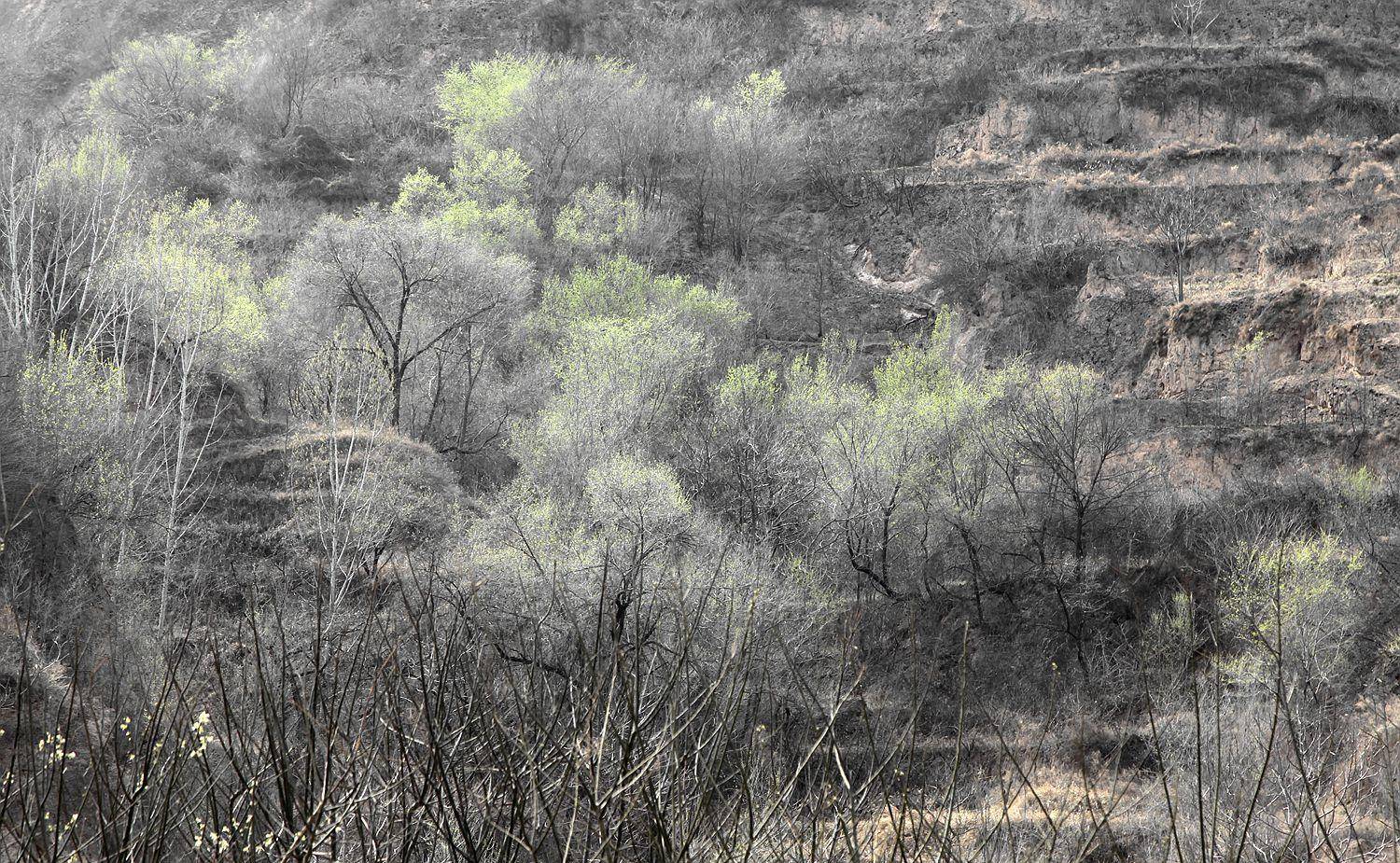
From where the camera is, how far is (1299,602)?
2778 centimetres

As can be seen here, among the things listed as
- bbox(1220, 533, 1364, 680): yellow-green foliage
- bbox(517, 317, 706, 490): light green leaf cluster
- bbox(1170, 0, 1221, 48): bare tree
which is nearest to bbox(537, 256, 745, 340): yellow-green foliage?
bbox(517, 317, 706, 490): light green leaf cluster

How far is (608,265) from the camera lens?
44.2m

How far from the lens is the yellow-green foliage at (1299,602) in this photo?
87.6 ft

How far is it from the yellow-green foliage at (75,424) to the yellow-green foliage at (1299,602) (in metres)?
26.3

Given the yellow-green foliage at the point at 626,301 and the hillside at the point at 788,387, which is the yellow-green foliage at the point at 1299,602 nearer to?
the hillside at the point at 788,387

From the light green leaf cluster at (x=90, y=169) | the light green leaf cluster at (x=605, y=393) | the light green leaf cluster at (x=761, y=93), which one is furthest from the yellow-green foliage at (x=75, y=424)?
the light green leaf cluster at (x=761, y=93)

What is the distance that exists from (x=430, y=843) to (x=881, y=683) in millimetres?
25213

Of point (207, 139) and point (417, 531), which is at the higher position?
point (207, 139)

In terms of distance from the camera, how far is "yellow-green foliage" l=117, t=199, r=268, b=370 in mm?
30719

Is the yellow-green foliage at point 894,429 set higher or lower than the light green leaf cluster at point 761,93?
lower

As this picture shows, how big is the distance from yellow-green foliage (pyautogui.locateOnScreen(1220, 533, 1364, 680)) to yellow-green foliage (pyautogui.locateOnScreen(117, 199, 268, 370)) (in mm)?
26180

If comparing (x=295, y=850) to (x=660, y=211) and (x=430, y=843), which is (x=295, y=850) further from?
(x=660, y=211)

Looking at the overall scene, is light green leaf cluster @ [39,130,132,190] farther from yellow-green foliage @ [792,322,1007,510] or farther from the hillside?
yellow-green foliage @ [792,322,1007,510]

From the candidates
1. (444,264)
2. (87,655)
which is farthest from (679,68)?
(87,655)
